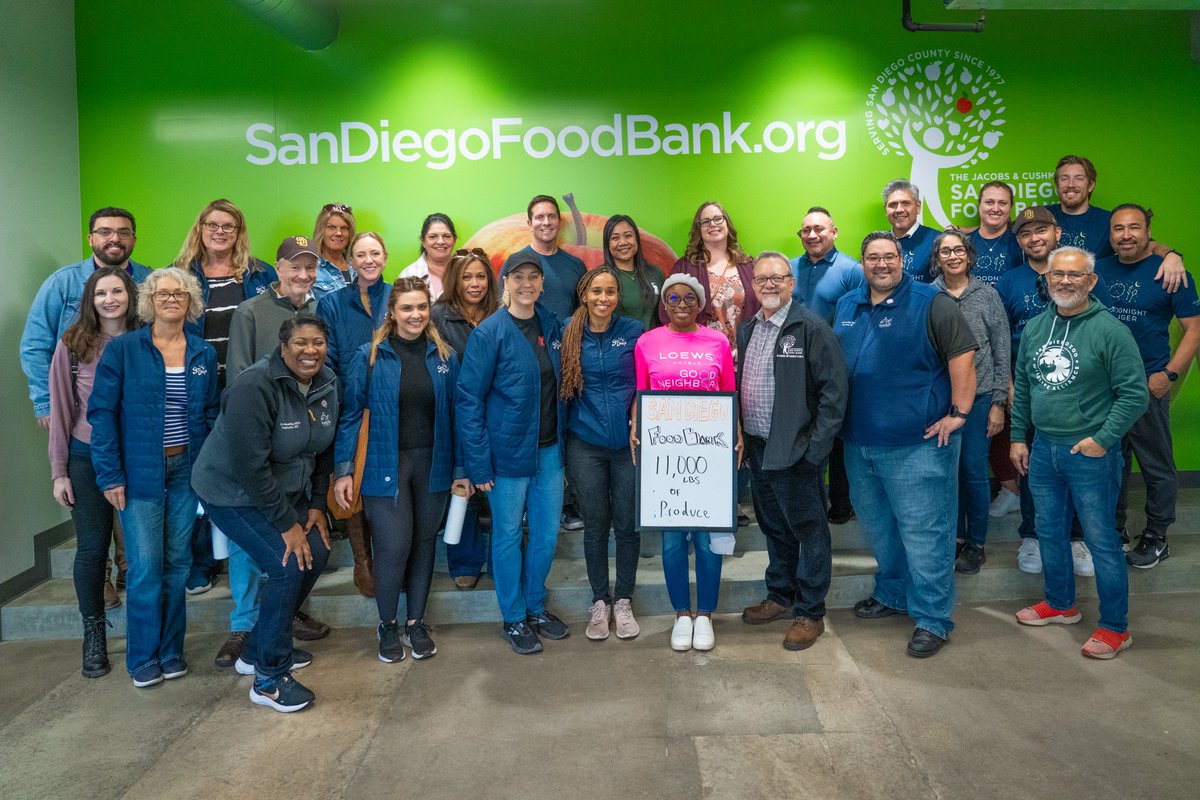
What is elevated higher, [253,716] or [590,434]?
[590,434]

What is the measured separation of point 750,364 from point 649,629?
1392mm

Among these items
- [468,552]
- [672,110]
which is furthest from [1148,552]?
[672,110]

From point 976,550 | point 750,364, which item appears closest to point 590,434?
point 750,364

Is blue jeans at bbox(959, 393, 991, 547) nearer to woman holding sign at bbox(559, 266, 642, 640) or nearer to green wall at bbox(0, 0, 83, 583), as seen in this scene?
woman holding sign at bbox(559, 266, 642, 640)

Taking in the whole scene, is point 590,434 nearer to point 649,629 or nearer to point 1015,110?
point 649,629

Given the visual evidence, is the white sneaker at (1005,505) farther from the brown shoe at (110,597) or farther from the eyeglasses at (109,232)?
the eyeglasses at (109,232)

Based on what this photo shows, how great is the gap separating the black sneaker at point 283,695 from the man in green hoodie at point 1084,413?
3.37 meters

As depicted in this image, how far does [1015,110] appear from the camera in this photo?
573 cm

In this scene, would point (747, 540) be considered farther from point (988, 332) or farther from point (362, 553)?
point (362, 553)

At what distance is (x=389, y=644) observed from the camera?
384cm

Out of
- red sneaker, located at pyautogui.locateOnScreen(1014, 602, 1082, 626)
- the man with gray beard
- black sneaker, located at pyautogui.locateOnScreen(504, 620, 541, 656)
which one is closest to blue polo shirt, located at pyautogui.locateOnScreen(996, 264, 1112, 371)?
red sneaker, located at pyautogui.locateOnScreen(1014, 602, 1082, 626)

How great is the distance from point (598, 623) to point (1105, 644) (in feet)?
7.40

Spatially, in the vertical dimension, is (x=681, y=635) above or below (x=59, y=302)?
below

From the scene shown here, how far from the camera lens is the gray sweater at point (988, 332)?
4.24 meters
